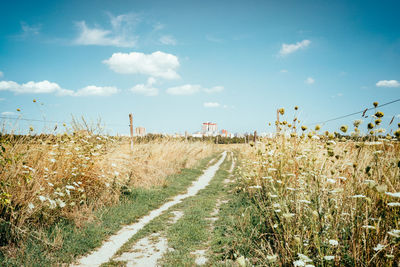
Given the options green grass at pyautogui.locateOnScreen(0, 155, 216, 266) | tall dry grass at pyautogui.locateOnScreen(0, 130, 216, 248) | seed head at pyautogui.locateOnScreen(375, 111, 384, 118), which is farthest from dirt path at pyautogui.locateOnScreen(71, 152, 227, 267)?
seed head at pyautogui.locateOnScreen(375, 111, 384, 118)

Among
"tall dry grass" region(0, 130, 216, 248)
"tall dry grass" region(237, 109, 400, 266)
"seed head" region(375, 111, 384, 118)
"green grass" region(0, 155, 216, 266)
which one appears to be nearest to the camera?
"tall dry grass" region(237, 109, 400, 266)

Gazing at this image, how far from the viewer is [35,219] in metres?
3.55

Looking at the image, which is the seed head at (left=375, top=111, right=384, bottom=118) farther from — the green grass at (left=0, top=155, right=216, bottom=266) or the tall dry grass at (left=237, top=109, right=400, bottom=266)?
the green grass at (left=0, top=155, right=216, bottom=266)

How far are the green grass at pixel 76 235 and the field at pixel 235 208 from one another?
0.02 metres

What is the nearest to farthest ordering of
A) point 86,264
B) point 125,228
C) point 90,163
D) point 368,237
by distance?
1. point 368,237
2. point 86,264
3. point 125,228
4. point 90,163

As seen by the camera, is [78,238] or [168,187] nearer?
[78,238]

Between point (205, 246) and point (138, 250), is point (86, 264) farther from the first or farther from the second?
point (205, 246)

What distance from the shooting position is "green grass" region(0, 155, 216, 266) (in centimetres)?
291

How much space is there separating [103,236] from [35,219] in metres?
1.11

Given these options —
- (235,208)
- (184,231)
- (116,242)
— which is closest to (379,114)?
(184,231)

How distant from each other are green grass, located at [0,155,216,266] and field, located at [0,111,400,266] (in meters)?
0.02

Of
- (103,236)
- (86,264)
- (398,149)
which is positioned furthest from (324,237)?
(103,236)

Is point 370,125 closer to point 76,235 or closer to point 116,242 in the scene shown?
point 116,242

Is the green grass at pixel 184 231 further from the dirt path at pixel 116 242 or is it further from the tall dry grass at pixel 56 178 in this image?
the tall dry grass at pixel 56 178
